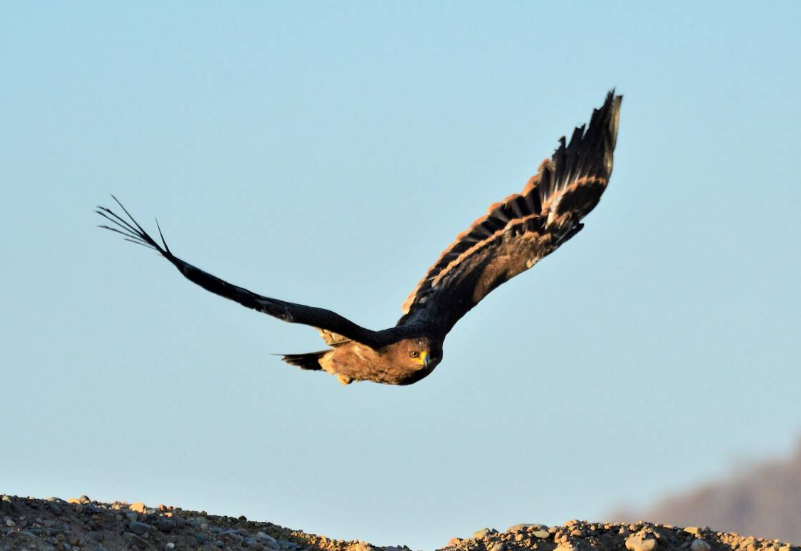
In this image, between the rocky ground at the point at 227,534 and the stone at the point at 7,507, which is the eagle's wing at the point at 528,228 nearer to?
the rocky ground at the point at 227,534

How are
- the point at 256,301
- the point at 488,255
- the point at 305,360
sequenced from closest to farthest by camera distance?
the point at 256,301, the point at 305,360, the point at 488,255

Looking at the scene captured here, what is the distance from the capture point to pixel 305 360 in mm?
13180

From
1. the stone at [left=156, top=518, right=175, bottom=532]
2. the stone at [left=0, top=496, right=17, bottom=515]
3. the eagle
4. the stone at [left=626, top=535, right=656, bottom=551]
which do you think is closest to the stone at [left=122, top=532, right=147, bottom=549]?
the stone at [left=156, top=518, right=175, bottom=532]

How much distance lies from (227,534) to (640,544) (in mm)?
4058

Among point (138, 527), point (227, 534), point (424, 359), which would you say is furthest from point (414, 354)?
point (138, 527)

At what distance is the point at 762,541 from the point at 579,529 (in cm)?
187

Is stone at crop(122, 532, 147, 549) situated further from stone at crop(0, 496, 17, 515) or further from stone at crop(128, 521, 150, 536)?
stone at crop(0, 496, 17, 515)

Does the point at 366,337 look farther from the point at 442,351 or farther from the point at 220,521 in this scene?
the point at 220,521

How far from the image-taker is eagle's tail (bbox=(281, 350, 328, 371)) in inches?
516

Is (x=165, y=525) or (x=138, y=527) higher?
(x=165, y=525)

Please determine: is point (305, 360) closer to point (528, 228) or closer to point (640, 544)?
point (528, 228)

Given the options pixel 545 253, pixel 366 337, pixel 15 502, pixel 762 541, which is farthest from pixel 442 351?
pixel 15 502

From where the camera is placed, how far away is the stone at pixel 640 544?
11.1m

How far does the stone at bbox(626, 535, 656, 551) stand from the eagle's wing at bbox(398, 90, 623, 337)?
3521 millimetres
